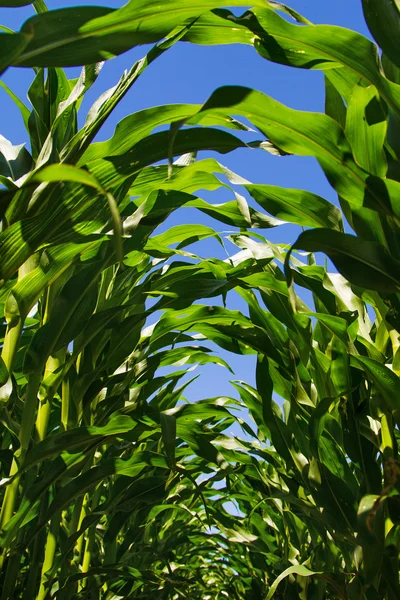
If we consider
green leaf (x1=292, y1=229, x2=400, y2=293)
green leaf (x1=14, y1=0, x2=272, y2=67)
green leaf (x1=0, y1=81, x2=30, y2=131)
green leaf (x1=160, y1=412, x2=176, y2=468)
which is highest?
green leaf (x1=0, y1=81, x2=30, y2=131)

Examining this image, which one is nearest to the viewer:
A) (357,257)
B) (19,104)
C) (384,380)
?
(357,257)

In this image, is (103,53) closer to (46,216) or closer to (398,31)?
(46,216)

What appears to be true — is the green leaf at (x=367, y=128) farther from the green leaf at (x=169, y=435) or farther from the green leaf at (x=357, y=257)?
the green leaf at (x=169, y=435)

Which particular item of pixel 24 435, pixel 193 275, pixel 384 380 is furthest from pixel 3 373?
pixel 384 380

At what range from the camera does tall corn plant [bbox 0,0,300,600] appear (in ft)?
2.26

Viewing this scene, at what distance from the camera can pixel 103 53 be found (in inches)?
26.6

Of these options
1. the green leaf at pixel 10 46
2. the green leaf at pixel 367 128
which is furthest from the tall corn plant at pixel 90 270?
the green leaf at pixel 367 128

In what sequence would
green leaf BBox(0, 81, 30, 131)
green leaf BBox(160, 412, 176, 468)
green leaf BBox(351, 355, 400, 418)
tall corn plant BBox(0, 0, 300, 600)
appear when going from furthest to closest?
green leaf BBox(0, 81, 30, 131) → green leaf BBox(160, 412, 176, 468) → green leaf BBox(351, 355, 400, 418) → tall corn plant BBox(0, 0, 300, 600)

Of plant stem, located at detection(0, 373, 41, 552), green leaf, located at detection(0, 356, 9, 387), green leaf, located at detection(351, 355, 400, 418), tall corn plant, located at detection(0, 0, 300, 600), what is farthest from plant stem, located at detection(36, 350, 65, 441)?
green leaf, located at detection(351, 355, 400, 418)

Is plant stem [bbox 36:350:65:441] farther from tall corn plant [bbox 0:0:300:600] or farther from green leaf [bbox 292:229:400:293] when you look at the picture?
green leaf [bbox 292:229:400:293]

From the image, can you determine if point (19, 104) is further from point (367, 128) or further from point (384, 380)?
point (384, 380)

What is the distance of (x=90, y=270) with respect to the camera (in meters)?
0.96

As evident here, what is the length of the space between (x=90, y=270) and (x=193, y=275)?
0.29 meters

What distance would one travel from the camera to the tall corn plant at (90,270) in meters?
0.69
